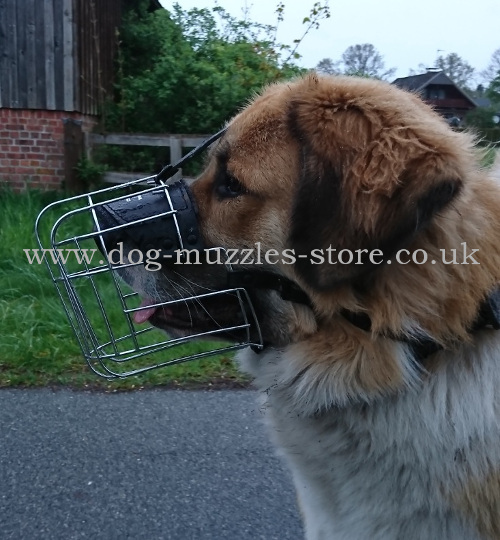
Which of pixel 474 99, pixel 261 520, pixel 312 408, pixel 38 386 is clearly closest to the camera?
pixel 312 408

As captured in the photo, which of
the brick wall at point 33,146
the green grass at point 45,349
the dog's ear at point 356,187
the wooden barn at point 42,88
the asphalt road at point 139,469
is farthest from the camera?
the brick wall at point 33,146

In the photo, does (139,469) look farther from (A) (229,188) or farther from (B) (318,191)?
(B) (318,191)

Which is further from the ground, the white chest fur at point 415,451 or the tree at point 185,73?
the tree at point 185,73

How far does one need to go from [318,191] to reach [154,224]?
0.46 metres

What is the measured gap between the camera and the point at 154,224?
1.65 m

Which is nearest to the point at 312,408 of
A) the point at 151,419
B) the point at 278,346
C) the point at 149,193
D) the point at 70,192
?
the point at 278,346

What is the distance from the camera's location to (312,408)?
5.28ft

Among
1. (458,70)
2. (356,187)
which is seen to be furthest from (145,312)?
(458,70)

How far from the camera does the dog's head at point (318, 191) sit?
54.3 inches

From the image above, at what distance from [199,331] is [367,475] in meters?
0.61

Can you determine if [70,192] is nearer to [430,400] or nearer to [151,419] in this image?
[151,419]

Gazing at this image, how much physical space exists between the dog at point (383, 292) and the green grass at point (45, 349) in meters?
2.04

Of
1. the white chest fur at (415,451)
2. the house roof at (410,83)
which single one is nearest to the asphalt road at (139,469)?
the white chest fur at (415,451)

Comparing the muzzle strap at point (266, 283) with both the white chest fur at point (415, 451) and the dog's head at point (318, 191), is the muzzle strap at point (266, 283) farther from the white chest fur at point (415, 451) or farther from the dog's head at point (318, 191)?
the white chest fur at point (415, 451)
